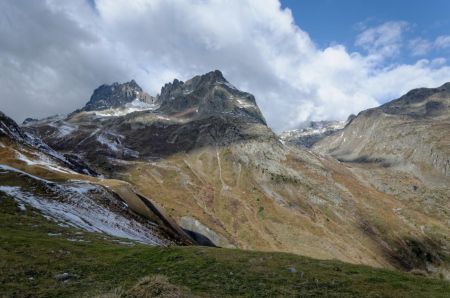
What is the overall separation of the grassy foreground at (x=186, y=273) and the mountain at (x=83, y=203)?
2658cm

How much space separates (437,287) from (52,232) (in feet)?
152

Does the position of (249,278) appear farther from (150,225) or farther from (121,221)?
(150,225)

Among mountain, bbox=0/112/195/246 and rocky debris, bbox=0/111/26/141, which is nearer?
mountain, bbox=0/112/195/246

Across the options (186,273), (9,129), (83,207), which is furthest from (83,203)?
(9,129)

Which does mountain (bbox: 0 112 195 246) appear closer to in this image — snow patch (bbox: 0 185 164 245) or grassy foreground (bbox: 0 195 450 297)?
snow patch (bbox: 0 185 164 245)

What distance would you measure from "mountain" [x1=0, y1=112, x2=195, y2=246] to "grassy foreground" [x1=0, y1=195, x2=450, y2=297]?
26.6 m

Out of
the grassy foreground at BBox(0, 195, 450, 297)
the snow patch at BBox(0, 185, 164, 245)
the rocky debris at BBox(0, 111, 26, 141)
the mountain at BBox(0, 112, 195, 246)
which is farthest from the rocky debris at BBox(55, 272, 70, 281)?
the rocky debris at BBox(0, 111, 26, 141)

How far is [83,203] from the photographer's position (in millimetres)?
81062

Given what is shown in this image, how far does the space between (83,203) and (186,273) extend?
2132 inches

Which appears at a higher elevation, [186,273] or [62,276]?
[186,273]

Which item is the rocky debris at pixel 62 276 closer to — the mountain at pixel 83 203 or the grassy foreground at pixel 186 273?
the grassy foreground at pixel 186 273

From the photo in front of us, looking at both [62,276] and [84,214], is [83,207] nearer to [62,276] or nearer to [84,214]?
[84,214]

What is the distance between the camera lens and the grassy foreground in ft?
90.9

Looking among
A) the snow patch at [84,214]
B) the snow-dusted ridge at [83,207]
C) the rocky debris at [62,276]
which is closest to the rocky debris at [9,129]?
the snow-dusted ridge at [83,207]
